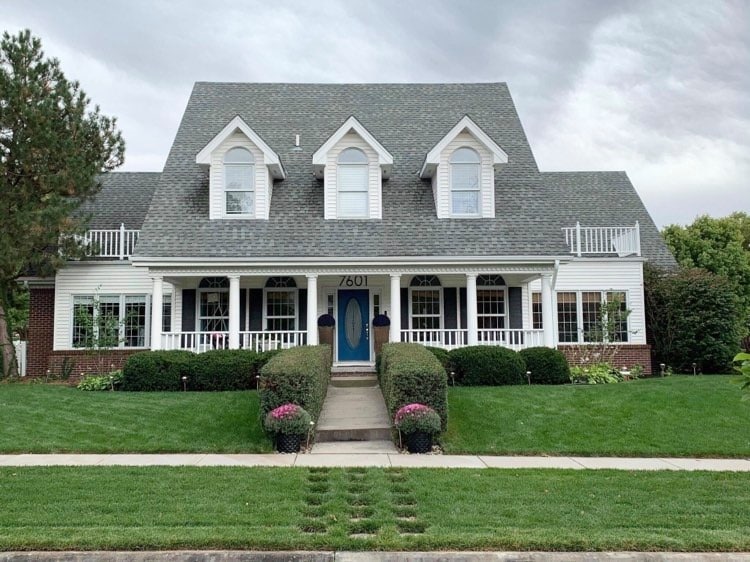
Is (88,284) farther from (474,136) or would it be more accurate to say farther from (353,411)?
(474,136)

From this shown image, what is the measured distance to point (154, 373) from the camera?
15.2 m

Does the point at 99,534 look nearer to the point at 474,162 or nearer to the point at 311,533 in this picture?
the point at 311,533

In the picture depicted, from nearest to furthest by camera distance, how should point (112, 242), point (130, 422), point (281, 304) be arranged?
point (130, 422) < point (281, 304) < point (112, 242)

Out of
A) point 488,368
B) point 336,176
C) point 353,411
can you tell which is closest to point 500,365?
point 488,368

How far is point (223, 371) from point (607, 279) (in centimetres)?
1340

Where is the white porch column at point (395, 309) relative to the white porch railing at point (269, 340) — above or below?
above

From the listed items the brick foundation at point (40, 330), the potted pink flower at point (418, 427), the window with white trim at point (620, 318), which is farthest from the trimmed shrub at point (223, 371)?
the window with white trim at point (620, 318)

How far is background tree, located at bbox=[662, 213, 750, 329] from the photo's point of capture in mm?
30453

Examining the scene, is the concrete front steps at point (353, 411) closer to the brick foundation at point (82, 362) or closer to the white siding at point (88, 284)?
the brick foundation at point (82, 362)

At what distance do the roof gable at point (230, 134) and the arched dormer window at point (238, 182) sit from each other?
439 millimetres

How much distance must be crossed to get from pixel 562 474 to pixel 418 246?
9.75m

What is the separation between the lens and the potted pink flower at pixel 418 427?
391 inches

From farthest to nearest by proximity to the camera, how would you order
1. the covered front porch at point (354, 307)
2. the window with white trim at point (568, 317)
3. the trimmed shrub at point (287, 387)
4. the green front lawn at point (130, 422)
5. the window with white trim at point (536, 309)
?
1. the window with white trim at point (536, 309)
2. the window with white trim at point (568, 317)
3. the covered front porch at point (354, 307)
4. the trimmed shrub at point (287, 387)
5. the green front lawn at point (130, 422)

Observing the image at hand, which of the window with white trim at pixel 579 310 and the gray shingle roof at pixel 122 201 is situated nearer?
the window with white trim at pixel 579 310
